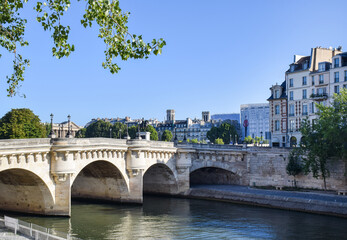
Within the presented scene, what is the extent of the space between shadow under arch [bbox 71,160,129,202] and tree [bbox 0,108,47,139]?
72.7 ft

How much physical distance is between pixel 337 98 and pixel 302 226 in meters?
18.2

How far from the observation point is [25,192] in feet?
126

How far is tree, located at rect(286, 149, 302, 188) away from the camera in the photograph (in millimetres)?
50838

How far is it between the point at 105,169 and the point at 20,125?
28.6 metres

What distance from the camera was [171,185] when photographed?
54656 mm

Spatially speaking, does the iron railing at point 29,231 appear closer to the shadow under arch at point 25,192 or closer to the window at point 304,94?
the shadow under arch at point 25,192

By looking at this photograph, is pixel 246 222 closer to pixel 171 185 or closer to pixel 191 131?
pixel 171 185

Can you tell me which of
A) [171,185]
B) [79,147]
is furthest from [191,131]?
[79,147]

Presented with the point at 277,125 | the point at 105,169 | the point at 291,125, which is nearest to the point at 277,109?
the point at 277,125

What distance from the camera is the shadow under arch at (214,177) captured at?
58.3m

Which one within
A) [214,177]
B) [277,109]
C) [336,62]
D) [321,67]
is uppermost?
[336,62]

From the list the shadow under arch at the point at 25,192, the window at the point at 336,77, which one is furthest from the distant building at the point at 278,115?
the shadow under arch at the point at 25,192

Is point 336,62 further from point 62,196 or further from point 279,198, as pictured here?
point 62,196

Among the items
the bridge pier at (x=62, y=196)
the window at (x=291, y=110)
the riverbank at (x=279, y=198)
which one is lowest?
the riverbank at (x=279, y=198)
